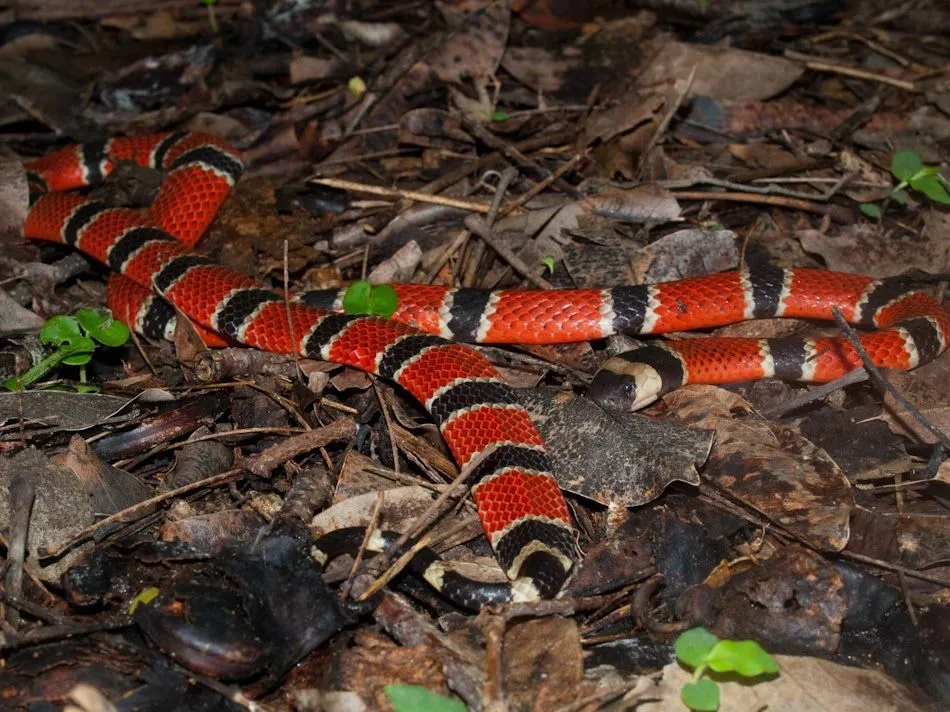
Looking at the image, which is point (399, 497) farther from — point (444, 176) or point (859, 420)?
point (444, 176)

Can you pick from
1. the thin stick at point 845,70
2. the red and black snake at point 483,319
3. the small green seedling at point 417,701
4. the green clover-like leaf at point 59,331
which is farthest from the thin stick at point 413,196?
the small green seedling at point 417,701

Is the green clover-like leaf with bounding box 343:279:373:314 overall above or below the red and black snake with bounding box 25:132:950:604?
above

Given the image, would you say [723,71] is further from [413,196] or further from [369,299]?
[369,299]

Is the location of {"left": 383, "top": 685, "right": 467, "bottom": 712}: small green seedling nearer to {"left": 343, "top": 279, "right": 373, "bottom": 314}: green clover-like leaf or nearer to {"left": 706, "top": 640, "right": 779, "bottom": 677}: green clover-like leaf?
{"left": 706, "top": 640, "right": 779, "bottom": 677}: green clover-like leaf

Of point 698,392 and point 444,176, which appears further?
point 444,176

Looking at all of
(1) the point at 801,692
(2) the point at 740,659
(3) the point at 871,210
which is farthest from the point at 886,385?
(3) the point at 871,210

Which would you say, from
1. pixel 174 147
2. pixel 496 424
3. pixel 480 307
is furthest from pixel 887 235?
pixel 174 147

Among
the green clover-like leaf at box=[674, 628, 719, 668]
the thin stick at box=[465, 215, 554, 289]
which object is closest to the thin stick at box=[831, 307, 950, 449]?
the green clover-like leaf at box=[674, 628, 719, 668]
